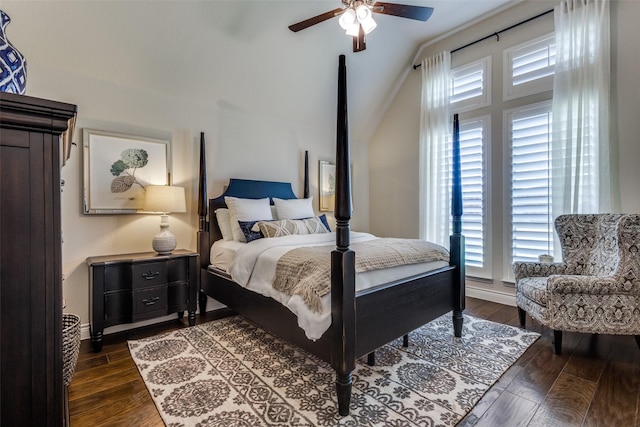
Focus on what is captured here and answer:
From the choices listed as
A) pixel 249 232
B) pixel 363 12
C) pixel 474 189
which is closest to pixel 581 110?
pixel 474 189

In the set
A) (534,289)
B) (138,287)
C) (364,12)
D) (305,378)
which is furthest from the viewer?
(138,287)

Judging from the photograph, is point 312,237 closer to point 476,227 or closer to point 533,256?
point 476,227

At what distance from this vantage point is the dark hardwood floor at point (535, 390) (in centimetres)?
162

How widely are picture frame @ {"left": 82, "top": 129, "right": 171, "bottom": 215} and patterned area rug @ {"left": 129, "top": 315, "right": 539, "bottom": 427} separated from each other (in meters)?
1.30

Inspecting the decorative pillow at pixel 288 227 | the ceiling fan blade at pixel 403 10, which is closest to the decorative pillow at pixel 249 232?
the decorative pillow at pixel 288 227

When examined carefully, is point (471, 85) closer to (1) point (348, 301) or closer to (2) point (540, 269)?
(2) point (540, 269)

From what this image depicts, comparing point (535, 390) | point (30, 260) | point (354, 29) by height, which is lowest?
point (535, 390)

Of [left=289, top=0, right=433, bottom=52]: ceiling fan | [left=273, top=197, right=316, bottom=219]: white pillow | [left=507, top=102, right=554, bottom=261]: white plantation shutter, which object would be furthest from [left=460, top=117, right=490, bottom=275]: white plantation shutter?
[left=273, top=197, right=316, bottom=219]: white pillow

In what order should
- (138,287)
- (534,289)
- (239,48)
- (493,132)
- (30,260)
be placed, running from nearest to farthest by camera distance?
(30,260) → (534,289) → (138,287) → (239,48) → (493,132)

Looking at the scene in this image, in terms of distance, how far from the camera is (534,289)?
8.23ft

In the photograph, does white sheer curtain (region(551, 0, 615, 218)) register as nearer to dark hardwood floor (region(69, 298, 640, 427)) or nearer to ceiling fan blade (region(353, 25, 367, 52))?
dark hardwood floor (region(69, 298, 640, 427))

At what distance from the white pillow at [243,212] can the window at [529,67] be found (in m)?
3.17

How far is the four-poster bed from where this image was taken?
164 cm

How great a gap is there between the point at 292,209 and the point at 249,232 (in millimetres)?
814
